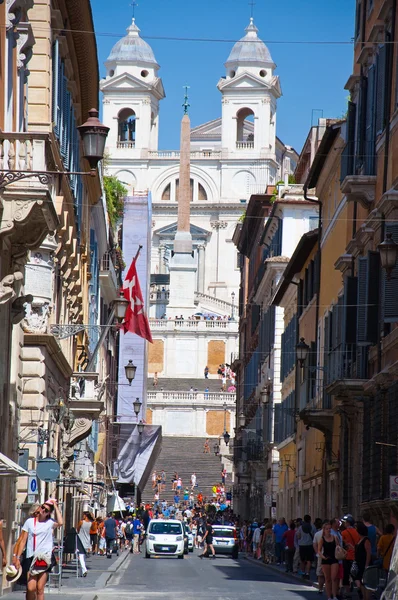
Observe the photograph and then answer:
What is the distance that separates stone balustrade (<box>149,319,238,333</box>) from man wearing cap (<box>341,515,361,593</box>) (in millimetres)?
96394

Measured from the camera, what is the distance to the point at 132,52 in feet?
509

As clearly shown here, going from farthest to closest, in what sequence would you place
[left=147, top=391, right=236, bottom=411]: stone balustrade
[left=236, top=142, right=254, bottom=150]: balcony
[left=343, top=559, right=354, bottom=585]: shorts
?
1. [left=236, top=142, right=254, bottom=150]: balcony
2. [left=147, top=391, right=236, bottom=411]: stone balustrade
3. [left=343, top=559, right=354, bottom=585]: shorts

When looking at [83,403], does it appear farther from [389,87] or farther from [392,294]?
[392,294]

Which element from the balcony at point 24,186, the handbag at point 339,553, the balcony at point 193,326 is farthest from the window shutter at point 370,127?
the balcony at point 193,326

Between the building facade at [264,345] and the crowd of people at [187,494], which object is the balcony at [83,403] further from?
the crowd of people at [187,494]

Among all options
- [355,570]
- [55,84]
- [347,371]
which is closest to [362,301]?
[347,371]

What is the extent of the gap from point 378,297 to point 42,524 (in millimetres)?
12573

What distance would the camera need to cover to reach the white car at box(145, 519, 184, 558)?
4672 centimetres

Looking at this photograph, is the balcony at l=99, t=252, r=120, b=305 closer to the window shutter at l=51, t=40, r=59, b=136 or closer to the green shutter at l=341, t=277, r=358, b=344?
the green shutter at l=341, t=277, r=358, b=344

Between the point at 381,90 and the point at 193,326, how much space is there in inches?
3661

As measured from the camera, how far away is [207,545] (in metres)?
49.8

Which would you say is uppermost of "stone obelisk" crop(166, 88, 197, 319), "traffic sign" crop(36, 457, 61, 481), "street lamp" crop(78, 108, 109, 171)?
"stone obelisk" crop(166, 88, 197, 319)

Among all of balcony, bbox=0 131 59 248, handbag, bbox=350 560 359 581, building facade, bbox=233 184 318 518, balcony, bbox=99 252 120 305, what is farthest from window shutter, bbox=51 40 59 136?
balcony, bbox=99 252 120 305

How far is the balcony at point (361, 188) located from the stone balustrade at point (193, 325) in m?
90.0
